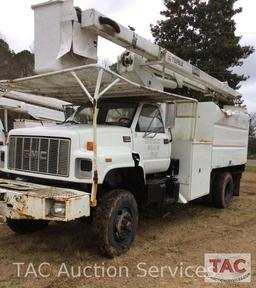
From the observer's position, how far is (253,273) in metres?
5.37

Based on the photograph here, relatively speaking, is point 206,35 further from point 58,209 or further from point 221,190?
point 58,209

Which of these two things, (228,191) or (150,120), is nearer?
(150,120)

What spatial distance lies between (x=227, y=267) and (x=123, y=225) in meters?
1.59

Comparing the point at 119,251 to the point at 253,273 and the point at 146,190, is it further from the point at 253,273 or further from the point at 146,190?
the point at 253,273

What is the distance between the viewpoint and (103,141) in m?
5.90

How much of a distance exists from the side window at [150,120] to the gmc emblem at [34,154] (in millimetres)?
1713

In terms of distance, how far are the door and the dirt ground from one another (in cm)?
127

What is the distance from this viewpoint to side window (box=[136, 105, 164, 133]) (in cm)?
697

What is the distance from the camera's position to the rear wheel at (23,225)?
21.8ft

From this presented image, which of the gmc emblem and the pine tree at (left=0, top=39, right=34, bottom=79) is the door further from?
the pine tree at (left=0, top=39, right=34, bottom=79)

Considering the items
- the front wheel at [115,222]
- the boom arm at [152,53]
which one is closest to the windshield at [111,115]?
the boom arm at [152,53]

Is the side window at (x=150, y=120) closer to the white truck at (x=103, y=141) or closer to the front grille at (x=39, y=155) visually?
the white truck at (x=103, y=141)

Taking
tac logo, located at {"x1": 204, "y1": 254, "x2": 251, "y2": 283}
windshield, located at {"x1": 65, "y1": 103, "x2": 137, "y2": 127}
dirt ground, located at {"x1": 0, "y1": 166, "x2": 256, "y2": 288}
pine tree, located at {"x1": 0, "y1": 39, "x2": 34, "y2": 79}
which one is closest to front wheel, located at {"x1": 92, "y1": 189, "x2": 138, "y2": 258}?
dirt ground, located at {"x1": 0, "y1": 166, "x2": 256, "y2": 288}

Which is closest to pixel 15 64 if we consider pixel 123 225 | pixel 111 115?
pixel 111 115
